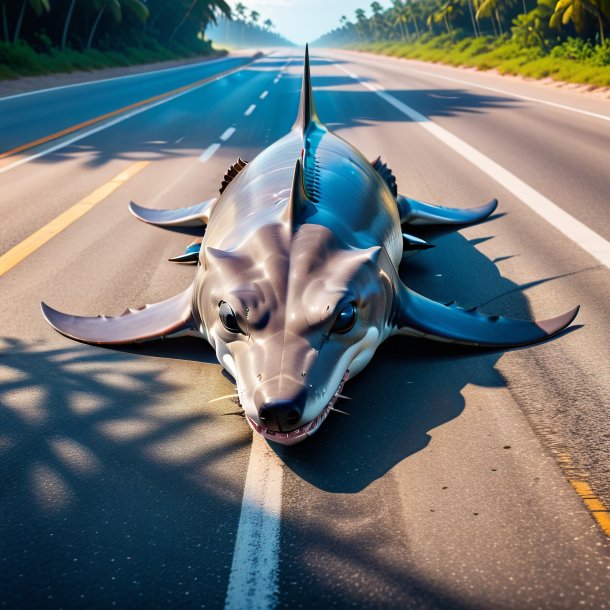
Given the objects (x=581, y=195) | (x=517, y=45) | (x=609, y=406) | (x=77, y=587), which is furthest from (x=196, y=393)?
(x=517, y=45)

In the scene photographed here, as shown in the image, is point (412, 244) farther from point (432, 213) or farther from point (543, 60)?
point (543, 60)

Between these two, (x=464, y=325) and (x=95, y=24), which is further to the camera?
(x=95, y=24)

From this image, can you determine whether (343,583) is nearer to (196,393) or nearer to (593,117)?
(196,393)

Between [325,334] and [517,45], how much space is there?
47418 millimetres

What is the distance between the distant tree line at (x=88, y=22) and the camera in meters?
36.8

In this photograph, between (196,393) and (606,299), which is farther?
(606,299)

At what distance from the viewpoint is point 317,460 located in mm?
3689

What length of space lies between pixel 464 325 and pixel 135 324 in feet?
7.10

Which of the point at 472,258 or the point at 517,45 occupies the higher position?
the point at 472,258

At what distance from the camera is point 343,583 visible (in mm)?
2838

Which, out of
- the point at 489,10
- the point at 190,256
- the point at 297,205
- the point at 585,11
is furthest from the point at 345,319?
the point at 489,10

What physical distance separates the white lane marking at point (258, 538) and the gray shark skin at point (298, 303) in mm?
238

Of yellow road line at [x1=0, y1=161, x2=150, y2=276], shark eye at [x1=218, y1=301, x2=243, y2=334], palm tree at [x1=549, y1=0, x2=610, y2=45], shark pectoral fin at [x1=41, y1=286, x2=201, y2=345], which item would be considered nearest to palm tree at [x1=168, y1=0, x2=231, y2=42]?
palm tree at [x1=549, y1=0, x2=610, y2=45]

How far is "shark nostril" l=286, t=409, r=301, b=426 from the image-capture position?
3264 millimetres
